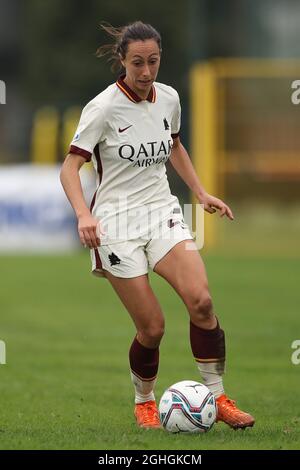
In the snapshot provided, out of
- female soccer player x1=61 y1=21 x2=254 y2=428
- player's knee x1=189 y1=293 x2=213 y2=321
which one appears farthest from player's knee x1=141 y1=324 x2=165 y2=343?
player's knee x1=189 y1=293 x2=213 y2=321

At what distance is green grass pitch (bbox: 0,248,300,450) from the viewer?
22.8ft

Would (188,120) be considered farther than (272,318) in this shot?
Yes

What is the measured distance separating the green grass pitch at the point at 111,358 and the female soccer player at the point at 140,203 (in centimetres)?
52

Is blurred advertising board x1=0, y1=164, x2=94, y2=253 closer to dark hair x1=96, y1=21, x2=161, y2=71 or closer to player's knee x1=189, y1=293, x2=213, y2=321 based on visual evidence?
dark hair x1=96, y1=21, x2=161, y2=71

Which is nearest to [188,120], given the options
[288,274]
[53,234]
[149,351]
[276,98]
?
[276,98]

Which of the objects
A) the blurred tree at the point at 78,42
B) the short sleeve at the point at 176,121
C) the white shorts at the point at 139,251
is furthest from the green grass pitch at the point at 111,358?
the blurred tree at the point at 78,42

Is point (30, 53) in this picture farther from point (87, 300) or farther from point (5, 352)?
point (5, 352)

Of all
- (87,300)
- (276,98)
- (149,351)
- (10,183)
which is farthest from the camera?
(276,98)

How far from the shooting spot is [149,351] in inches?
286

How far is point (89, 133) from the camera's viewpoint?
693cm

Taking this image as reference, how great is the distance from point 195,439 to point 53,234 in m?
14.3

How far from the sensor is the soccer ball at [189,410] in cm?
693

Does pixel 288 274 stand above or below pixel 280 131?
below

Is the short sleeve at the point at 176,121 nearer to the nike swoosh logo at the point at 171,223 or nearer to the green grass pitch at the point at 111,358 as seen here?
the nike swoosh logo at the point at 171,223
